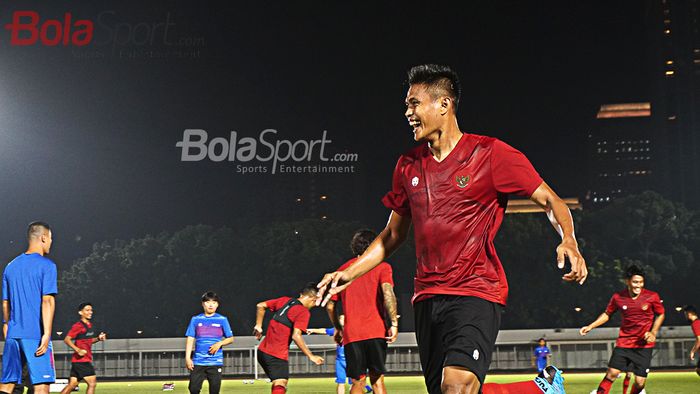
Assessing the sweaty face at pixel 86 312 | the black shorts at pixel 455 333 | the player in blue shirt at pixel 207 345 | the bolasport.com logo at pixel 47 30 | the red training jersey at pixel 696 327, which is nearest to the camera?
the black shorts at pixel 455 333

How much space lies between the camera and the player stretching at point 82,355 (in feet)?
49.8

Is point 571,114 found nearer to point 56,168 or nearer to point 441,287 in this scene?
point 56,168

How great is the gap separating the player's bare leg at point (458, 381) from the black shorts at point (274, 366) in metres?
6.30

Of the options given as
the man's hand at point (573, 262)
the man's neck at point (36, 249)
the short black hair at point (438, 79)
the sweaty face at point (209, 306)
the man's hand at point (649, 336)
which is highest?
the short black hair at point (438, 79)

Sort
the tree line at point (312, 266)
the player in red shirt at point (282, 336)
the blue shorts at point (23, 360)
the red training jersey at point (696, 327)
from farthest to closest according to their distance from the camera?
the tree line at point (312, 266), the red training jersey at point (696, 327), the player in red shirt at point (282, 336), the blue shorts at point (23, 360)

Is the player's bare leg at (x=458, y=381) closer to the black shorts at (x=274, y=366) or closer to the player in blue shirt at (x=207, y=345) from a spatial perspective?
the black shorts at (x=274, y=366)

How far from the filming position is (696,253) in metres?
57.1

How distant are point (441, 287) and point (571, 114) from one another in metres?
63.3

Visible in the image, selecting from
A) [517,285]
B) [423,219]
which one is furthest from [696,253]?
[423,219]

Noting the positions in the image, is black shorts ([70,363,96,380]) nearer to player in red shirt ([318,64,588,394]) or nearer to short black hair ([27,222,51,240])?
short black hair ([27,222,51,240])

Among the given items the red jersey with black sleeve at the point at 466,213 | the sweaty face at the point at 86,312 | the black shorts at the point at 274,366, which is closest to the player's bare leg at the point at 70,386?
the sweaty face at the point at 86,312

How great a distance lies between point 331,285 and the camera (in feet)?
16.7

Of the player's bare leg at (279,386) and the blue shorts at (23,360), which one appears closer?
the blue shorts at (23,360)

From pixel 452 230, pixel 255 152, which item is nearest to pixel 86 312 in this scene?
pixel 452 230
